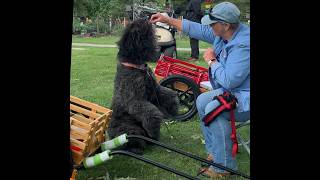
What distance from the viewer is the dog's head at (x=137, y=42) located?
361cm

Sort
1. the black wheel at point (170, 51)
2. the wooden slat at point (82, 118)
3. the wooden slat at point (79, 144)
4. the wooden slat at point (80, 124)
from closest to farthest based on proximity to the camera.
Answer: the wooden slat at point (79, 144) → the wooden slat at point (80, 124) → the wooden slat at point (82, 118) → the black wheel at point (170, 51)

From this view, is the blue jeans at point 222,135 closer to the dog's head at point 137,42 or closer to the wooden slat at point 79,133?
the dog's head at point 137,42

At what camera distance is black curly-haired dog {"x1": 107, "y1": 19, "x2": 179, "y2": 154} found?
11.9 ft

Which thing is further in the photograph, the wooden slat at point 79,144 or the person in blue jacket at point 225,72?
the person in blue jacket at point 225,72

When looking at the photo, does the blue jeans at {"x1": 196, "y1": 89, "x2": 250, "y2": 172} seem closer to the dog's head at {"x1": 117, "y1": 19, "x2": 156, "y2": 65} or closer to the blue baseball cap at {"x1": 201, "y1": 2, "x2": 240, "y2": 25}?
the blue baseball cap at {"x1": 201, "y1": 2, "x2": 240, "y2": 25}

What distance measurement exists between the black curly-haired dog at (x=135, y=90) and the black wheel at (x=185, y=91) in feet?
3.20

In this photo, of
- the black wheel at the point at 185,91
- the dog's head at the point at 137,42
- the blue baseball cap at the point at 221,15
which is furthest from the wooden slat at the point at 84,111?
the black wheel at the point at 185,91

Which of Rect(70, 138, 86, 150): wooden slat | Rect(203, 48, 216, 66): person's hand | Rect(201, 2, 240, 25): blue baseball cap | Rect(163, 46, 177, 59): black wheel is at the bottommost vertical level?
Rect(70, 138, 86, 150): wooden slat

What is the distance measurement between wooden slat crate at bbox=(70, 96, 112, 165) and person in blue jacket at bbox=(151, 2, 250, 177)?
28.0 inches

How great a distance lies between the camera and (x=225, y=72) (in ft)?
9.93

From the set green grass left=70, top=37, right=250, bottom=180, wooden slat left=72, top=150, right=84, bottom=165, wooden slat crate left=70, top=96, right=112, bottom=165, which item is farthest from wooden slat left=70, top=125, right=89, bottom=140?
green grass left=70, top=37, right=250, bottom=180
